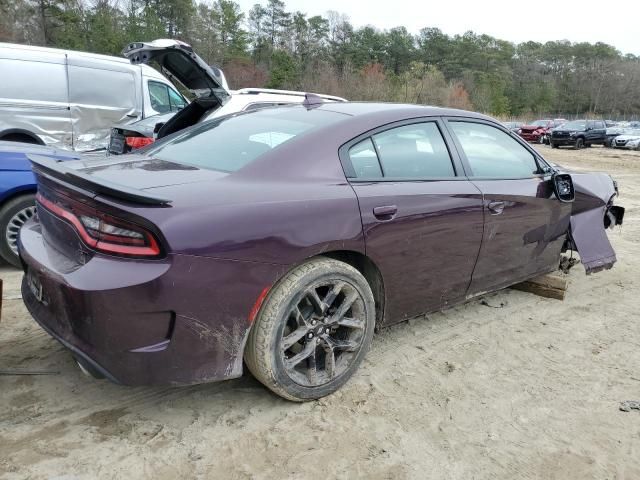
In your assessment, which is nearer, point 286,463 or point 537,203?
point 286,463

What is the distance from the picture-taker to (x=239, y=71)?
49781 millimetres

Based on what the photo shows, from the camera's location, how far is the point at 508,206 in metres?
3.37

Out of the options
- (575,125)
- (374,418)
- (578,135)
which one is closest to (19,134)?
(374,418)

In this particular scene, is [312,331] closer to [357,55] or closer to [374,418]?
[374,418]

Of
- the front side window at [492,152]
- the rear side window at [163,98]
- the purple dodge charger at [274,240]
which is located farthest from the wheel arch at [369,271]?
the rear side window at [163,98]

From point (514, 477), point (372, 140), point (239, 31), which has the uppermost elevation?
point (239, 31)

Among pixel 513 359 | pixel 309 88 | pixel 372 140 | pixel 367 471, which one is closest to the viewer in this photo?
pixel 367 471

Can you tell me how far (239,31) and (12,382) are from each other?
209ft

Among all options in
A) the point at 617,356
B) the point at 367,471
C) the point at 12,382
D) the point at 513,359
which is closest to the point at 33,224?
the point at 12,382

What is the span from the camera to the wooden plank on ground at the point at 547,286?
4.14 metres

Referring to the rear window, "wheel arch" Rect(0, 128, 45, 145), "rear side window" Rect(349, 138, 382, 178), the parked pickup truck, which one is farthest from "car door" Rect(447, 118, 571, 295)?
the parked pickup truck

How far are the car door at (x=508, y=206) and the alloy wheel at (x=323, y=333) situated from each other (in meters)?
1.07

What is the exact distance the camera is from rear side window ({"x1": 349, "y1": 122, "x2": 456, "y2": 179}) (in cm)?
275

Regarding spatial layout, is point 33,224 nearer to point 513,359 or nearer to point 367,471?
point 367,471
